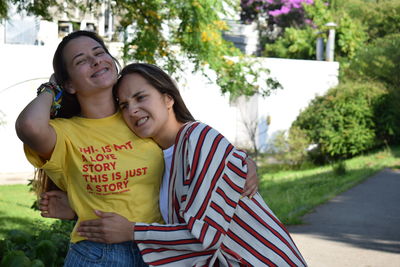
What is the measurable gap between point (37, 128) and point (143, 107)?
431 mm

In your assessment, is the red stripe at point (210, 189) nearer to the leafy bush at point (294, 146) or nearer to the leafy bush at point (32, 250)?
the leafy bush at point (32, 250)

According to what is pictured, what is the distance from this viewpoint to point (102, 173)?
2.59m

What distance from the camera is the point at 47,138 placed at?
254 cm

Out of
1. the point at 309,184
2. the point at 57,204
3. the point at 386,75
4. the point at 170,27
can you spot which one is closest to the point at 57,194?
the point at 57,204

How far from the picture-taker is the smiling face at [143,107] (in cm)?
270

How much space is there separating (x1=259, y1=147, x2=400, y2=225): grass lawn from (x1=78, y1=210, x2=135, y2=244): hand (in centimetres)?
605

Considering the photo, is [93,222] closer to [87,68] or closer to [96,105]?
[96,105]

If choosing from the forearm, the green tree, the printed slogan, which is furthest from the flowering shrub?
the forearm

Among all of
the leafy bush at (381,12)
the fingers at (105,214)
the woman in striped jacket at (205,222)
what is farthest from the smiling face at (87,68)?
the leafy bush at (381,12)

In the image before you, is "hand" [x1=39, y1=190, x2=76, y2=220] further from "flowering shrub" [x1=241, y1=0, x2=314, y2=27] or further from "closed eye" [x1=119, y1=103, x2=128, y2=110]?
"flowering shrub" [x1=241, y1=0, x2=314, y2=27]

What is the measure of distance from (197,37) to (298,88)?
14.9m

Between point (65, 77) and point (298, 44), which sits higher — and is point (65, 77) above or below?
above

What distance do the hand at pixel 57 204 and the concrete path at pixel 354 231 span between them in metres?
3.89

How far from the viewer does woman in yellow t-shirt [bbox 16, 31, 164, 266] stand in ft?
8.39
